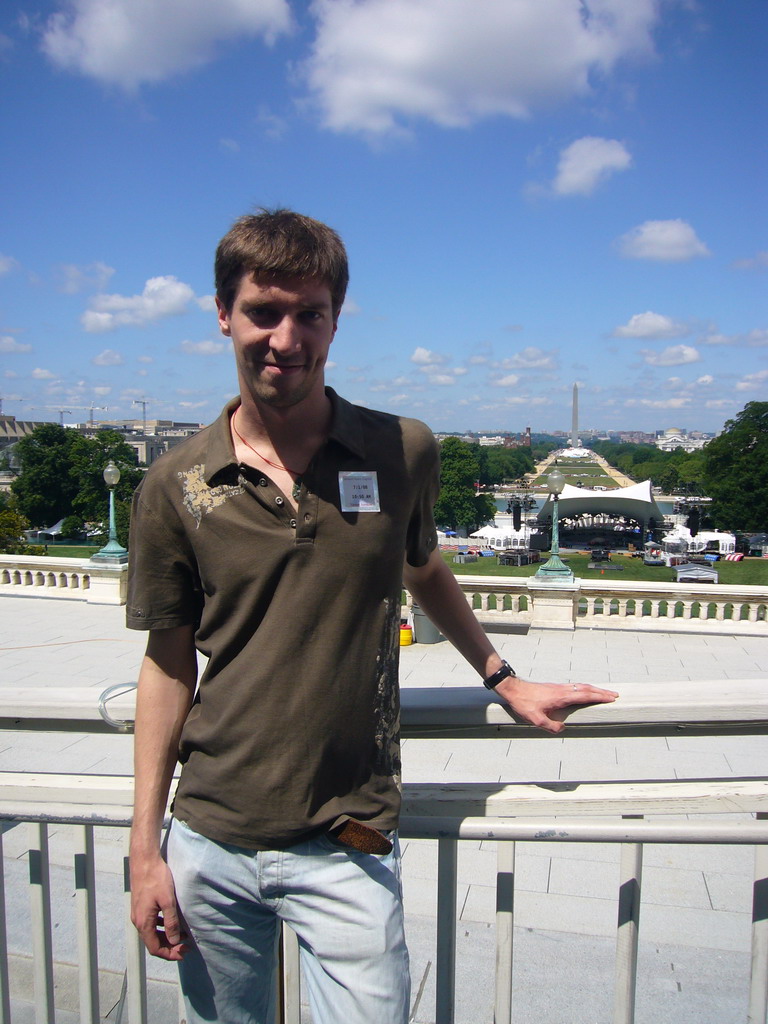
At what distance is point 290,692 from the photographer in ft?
Answer: 5.31

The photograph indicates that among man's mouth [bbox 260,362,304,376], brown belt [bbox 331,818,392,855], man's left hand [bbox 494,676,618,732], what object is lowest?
brown belt [bbox 331,818,392,855]

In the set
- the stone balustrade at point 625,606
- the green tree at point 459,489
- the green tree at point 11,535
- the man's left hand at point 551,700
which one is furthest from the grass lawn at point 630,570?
the man's left hand at point 551,700

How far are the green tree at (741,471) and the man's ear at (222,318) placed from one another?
58.1m

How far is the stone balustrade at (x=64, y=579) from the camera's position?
15023mm

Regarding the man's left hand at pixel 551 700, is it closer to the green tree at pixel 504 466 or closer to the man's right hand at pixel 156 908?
the man's right hand at pixel 156 908

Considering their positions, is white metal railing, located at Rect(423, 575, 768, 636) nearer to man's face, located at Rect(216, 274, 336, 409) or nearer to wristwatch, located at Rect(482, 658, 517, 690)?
wristwatch, located at Rect(482, 658, 517, 690)

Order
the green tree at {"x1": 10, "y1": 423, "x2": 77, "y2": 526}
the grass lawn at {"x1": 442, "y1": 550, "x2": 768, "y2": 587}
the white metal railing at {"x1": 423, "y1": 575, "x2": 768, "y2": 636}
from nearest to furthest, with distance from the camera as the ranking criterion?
the white metal railing at {"x1": 423, "y1": 575, "x2": 768, "y2": 636} → the grass lawn at {"x1": 442, "y1": 550, "x2": 768, "y2": 587} → the green tree at {"x1": 10, "y1": 423, "x2": 77, "y2": 526}

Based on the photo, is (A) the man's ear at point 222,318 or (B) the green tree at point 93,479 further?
(B) the green tree at point 93,479

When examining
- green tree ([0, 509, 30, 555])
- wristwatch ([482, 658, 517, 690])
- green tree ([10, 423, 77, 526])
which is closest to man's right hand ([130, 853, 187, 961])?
wristwatch ([482, 658, 517, 690])

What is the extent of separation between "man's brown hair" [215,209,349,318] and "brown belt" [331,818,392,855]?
44.6 inches

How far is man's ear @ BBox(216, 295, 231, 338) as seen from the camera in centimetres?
176

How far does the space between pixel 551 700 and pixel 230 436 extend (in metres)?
0.94

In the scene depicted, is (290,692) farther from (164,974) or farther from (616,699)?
(164,974)

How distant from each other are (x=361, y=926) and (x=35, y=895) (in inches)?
36.8
